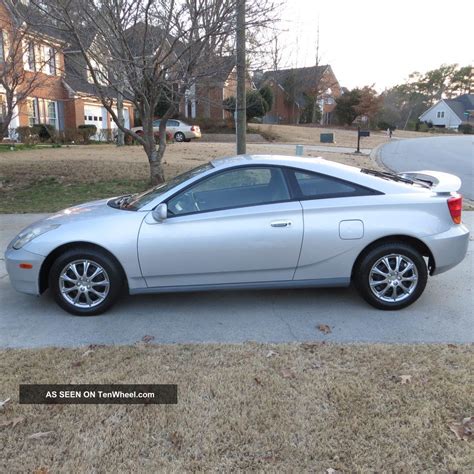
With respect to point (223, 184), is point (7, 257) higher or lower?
lower

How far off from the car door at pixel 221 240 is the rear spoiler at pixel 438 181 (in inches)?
59.7

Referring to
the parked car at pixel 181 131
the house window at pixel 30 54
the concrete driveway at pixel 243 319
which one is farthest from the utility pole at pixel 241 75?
the parked car at pixel 181 131

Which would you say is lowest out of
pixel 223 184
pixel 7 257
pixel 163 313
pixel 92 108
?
pixel 163 313

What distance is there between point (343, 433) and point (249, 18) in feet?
26.1

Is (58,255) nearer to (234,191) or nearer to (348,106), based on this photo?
(234,191)

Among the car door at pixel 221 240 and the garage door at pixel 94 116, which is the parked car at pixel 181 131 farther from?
the car door at pixel 221 240

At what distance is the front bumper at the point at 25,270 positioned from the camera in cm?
432

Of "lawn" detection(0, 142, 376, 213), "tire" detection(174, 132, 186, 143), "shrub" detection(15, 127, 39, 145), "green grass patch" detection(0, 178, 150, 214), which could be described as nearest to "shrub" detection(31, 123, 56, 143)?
"shrub" detection(15, 127, 39, 145)

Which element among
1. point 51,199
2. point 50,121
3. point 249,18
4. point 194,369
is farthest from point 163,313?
point 50,121

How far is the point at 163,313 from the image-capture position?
4.51m

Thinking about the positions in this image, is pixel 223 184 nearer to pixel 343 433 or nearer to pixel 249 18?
pixel 343 433

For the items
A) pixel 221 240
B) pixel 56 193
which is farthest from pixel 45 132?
pixel 221 240

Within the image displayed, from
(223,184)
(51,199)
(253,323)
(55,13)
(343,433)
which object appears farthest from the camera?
(51,199)

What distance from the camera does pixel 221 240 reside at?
14.0 feet
